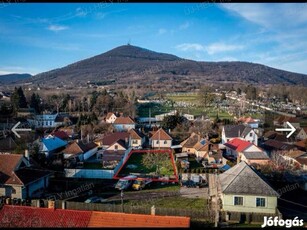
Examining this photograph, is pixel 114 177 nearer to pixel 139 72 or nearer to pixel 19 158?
pixel 19 158

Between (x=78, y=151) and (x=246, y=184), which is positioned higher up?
(x=246, y=184)

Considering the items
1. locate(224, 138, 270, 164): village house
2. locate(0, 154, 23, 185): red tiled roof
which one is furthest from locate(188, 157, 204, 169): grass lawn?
locate(0, 154, 23, 185): red tiled roof

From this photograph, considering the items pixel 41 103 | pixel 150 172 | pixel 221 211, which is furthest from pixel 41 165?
pixel 41 103

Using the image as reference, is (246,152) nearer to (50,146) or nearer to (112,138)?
(112,138)

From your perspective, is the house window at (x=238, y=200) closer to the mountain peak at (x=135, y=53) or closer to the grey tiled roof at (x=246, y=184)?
the grey tiled roof at (x=246, y=184)

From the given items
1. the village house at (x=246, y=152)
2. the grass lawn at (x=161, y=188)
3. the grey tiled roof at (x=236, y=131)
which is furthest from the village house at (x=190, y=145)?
the grass lawn at (x=161, y=188)

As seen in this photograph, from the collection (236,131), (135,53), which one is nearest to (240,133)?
(236,131)
